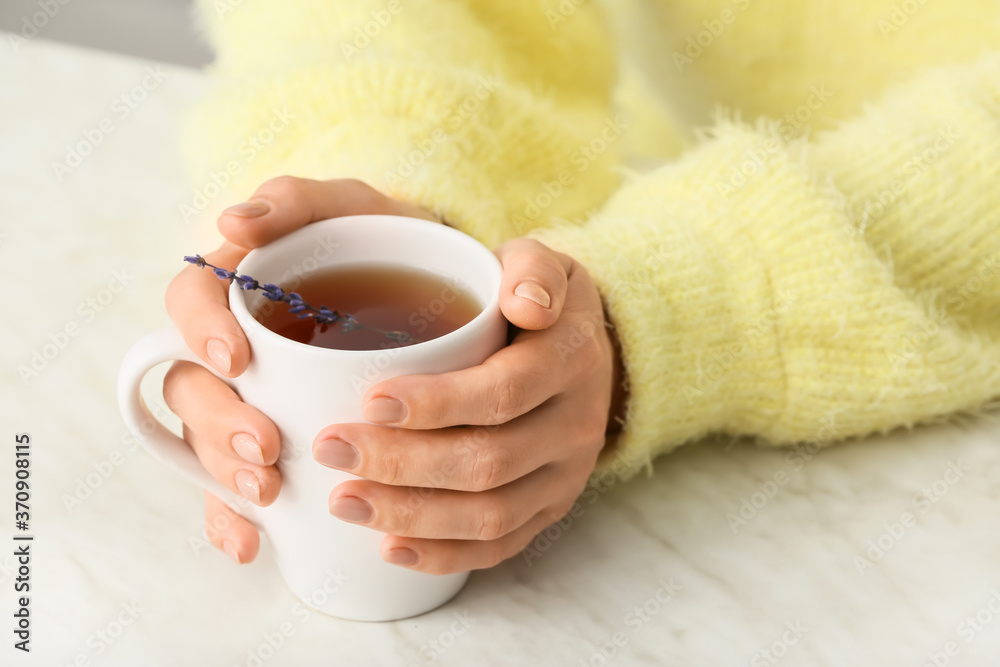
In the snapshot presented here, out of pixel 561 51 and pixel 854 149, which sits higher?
pixel 854 149

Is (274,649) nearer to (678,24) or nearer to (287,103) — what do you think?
(287,103)

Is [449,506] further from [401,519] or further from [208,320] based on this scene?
[208,320]

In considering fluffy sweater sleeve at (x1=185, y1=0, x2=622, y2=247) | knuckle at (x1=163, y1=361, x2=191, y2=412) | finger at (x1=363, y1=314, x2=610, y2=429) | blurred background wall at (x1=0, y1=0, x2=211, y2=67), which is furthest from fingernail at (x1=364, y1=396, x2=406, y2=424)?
blurred background wall at (x1=0, y1=0, x2=211, y2=67)

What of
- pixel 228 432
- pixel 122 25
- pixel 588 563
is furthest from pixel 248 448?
pixel 122 25

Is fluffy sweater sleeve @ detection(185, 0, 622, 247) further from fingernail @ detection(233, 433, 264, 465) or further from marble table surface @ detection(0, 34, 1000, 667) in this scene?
fingernail @ detection(233, 433, 264, 465)

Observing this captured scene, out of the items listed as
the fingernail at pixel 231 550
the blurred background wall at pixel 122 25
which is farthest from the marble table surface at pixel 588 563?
the blurred background wall at pixel 122 25

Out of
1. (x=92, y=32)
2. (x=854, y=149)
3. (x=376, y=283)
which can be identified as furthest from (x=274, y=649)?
(x=92, y=32)

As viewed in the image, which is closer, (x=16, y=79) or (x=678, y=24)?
(x=678, y=24)
